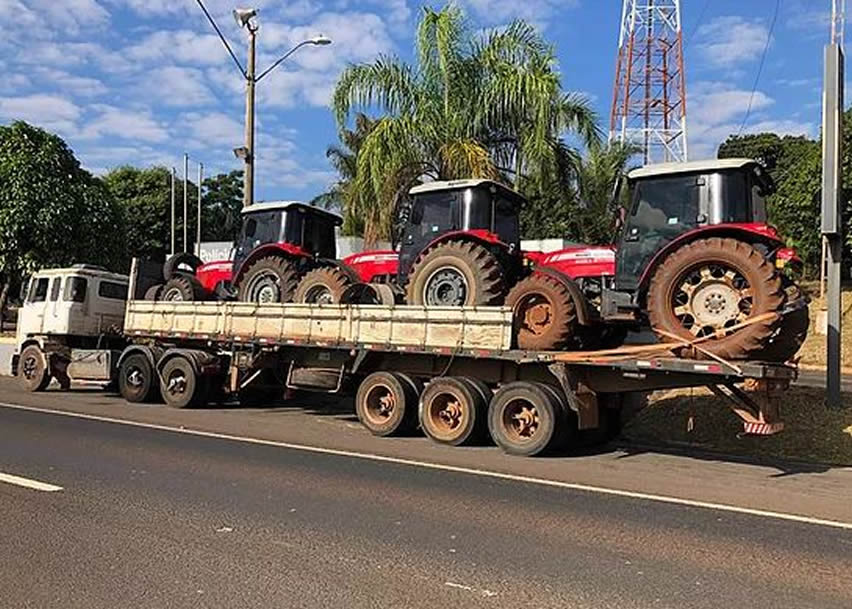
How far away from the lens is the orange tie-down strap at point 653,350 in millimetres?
9734

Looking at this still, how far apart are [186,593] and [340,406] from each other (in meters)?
10.9

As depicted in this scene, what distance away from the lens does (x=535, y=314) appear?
455 inches

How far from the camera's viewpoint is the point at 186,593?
5.34 metres

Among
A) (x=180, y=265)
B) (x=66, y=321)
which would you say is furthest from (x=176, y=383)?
(x=66, y=321)

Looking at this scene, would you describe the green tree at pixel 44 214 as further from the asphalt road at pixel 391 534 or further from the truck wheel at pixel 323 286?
the asphalt road at pixel 391 534

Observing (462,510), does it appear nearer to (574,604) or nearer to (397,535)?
(397,535)

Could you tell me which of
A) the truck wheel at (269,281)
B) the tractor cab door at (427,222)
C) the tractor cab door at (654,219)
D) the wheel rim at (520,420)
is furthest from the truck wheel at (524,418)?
the truck wheel at (269,281)

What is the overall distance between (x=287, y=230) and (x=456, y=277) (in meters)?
4.15

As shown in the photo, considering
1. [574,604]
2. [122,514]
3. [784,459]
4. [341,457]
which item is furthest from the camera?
[784,459]

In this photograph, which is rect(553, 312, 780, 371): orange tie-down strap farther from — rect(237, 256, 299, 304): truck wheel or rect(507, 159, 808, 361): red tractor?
Answer: rect(237, 256, 299, 304): truck wheel

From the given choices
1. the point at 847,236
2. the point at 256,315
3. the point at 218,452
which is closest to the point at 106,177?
the point at 847,236

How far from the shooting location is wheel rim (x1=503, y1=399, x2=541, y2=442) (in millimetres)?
11109

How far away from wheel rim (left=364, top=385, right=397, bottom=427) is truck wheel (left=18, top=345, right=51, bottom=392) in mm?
8838

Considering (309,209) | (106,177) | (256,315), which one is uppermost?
(106,177)
